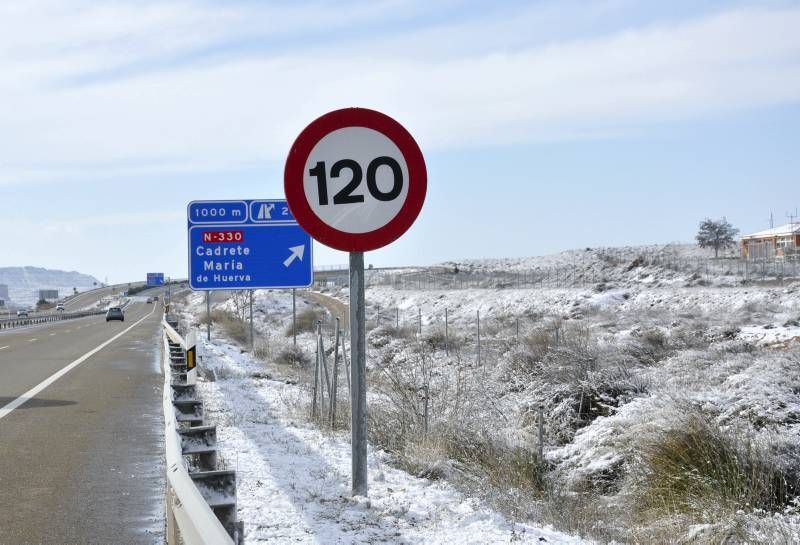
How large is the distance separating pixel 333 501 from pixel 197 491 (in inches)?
115

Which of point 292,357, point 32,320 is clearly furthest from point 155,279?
point 292,357

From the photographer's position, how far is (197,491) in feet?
11.3

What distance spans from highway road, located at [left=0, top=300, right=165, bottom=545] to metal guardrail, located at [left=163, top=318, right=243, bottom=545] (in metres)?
0.67

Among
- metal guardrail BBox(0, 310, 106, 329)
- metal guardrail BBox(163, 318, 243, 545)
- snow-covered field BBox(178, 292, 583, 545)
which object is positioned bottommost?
metal guardrail BBox(0, 310, 106, 329)

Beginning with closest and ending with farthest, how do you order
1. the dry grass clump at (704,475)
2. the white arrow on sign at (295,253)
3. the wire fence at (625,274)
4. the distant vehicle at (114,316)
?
the dry grass clump at (704,475), the white arrow on sign at (295,253), the wire fence at (625,274), the distant vehicle at (114,316)

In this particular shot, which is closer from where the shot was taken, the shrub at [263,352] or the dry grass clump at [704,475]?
the dry grass clump at [704,475]

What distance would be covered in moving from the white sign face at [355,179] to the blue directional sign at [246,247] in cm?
707

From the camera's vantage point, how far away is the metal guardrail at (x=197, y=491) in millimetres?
2985

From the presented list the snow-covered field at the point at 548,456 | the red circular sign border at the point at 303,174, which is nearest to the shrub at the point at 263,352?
the snow-covered field at the point at 548,456

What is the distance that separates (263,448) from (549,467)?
341 cm

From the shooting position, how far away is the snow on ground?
547cm

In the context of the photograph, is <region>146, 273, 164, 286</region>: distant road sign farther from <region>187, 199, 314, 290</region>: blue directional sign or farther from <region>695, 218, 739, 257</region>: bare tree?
<region>187, 199, 314, 290</region>: blue directional sign

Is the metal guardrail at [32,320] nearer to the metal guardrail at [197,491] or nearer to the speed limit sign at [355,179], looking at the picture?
the metal guardrail at [197,491]

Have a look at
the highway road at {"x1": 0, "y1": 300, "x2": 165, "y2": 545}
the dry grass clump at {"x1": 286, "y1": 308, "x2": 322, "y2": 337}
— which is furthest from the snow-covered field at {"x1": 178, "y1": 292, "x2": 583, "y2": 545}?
the dry grass clump at {"x1": 286, "y1": 308, "x2": 322, "y2": 337}
